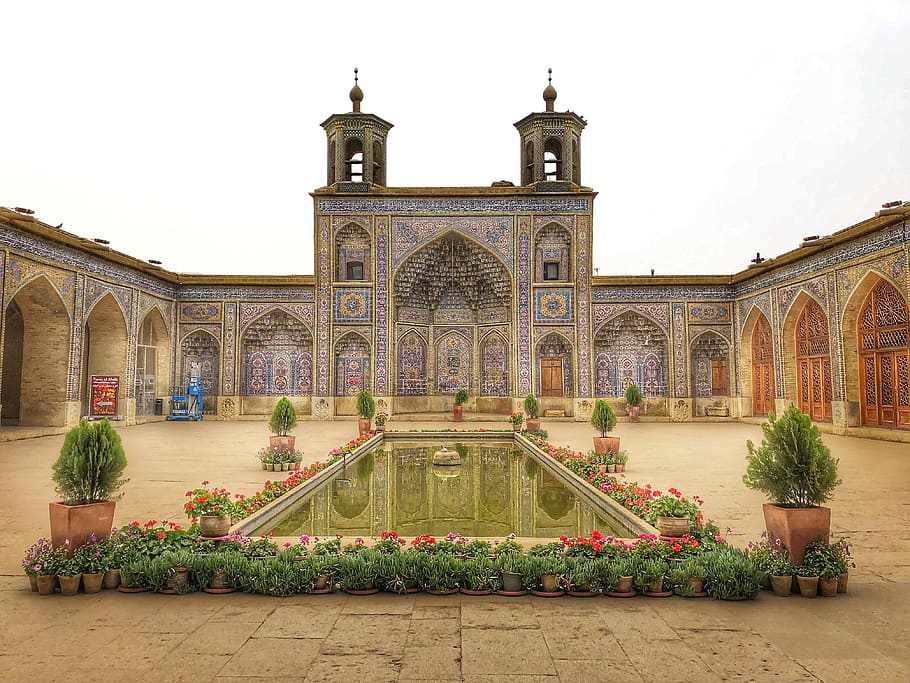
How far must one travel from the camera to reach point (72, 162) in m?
25.8

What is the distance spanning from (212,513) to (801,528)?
13.0 ft

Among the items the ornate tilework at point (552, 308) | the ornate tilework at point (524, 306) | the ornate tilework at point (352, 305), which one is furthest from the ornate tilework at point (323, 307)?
the ornate tilework at point (552, 308)

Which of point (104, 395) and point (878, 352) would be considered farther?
point (104, 395)

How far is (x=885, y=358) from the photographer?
41.4 ft

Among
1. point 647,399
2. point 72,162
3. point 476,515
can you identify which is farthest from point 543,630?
point 72,162

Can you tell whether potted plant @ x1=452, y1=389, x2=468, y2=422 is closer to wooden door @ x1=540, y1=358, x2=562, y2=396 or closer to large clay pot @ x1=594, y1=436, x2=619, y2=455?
wooden door @ x1=540, y1=358, x2=562, y2=396

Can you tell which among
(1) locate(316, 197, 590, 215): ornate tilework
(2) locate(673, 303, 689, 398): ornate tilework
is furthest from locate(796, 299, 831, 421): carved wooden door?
(1) locate(316, 197, 590, 215): ornate tilework

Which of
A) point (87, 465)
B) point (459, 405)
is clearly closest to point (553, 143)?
point (459, 405)

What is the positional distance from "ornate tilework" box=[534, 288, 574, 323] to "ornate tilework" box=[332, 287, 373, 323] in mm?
4985

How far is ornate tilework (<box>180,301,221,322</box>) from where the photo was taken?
731 inches

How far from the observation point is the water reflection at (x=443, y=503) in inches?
217

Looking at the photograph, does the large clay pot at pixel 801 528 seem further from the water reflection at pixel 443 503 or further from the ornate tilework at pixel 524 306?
the ornate tilework at pixel 524 306

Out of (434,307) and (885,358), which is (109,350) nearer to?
(434,307)

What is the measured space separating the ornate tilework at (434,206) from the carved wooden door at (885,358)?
27.2 feet
